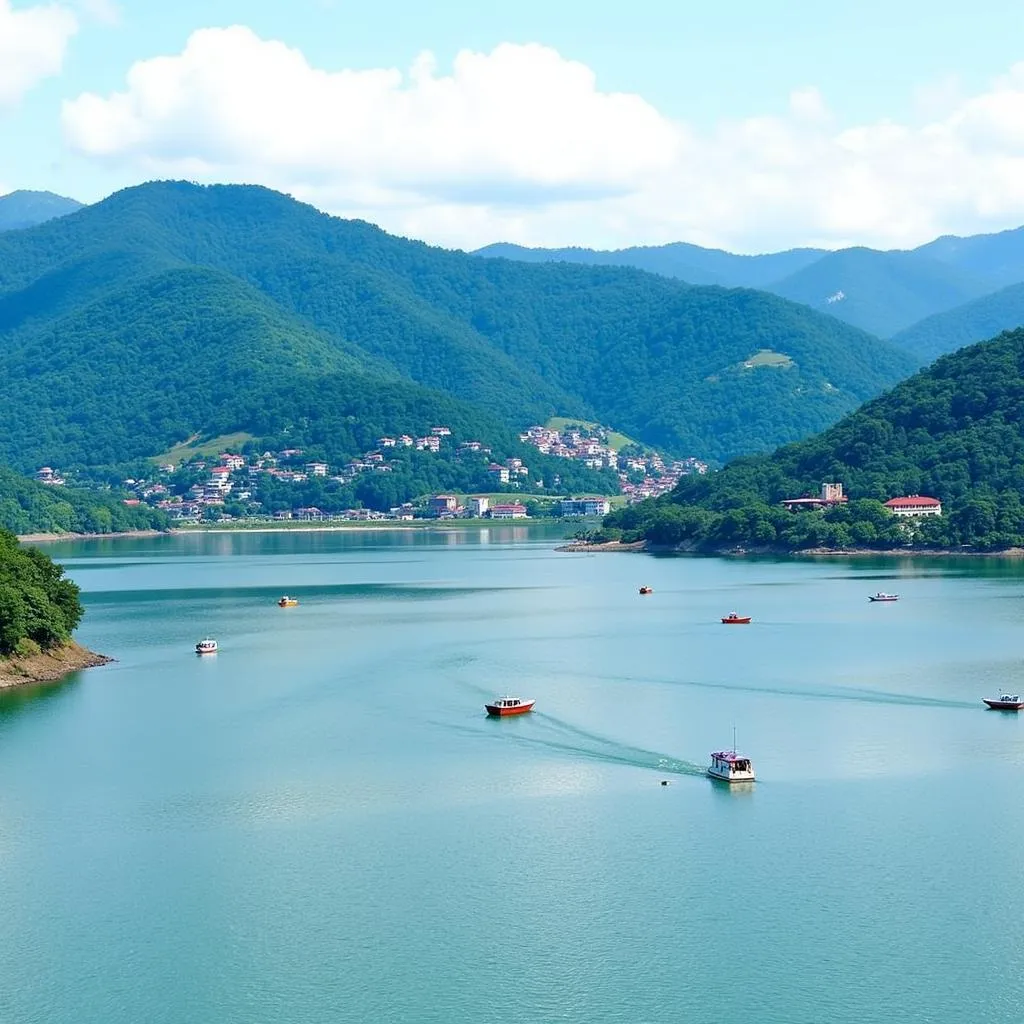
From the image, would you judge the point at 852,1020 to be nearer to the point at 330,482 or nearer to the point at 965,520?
the point at 965,520

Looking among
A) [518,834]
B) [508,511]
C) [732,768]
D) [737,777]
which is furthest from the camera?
[508,511]

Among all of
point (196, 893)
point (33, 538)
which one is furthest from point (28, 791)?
point (33, 538)

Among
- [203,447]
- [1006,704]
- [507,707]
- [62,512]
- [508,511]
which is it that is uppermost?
[203,447]

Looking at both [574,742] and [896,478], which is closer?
[574,742]

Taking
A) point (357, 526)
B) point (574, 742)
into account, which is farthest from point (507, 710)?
point (357, 526)

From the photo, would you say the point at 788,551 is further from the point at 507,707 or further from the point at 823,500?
the point at 507,707

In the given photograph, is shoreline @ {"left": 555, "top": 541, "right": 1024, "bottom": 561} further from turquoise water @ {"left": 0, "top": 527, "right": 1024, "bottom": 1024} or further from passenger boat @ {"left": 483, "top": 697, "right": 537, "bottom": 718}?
passenger boat @ {"left": 483, "top": 697, "right": 537, "bottom": 718}

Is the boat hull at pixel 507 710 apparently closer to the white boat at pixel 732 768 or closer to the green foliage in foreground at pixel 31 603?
the white boat at pixel 732 768
